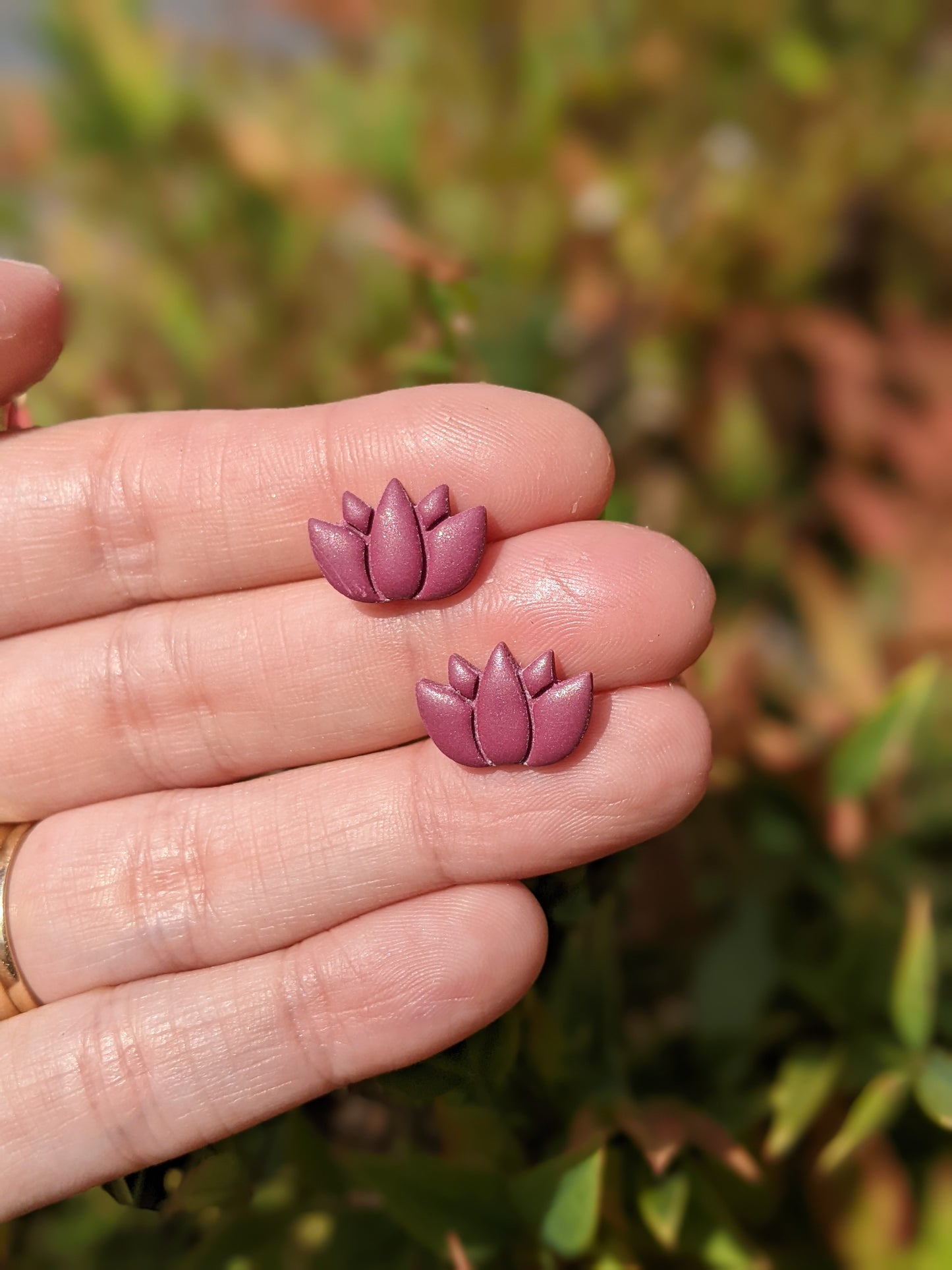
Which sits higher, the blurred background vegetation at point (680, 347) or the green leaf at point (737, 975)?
the blurred background vegetation at point (680, 347)

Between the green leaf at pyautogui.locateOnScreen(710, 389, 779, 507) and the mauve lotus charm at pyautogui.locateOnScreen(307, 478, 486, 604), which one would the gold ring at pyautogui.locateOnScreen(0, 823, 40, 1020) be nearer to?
the mauve lotus charm at pyautogui.locateOnScreen(307, 478, 486, 604)

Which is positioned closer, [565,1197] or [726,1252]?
[565,1197]

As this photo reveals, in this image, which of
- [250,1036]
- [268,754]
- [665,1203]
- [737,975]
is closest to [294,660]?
[268,754]

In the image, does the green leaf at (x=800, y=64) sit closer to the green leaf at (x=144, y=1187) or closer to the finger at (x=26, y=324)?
the finger at (x=26, y=324)

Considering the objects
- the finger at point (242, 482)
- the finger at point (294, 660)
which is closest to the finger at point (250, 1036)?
the finger at point (294, 660)

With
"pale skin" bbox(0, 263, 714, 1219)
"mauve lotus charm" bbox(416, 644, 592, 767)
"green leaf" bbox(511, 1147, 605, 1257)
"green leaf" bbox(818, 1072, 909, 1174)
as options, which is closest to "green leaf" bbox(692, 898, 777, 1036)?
"green leaf" bbox(818, 1072, 909, 1174)

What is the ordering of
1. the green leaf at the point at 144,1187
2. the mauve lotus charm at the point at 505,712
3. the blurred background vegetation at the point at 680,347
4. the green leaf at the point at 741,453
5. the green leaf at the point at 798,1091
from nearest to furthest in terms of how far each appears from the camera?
1. the mauve lotus charm at the point at 505,712
2. the green leaf at the point at 144,1187
3. the green leaf at the point at 798,1091
4. the blurred background vegetation at the point at 680,347
5. the green leaf at the point at 741,453

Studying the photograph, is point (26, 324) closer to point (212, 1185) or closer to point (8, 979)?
point (8, 979)
